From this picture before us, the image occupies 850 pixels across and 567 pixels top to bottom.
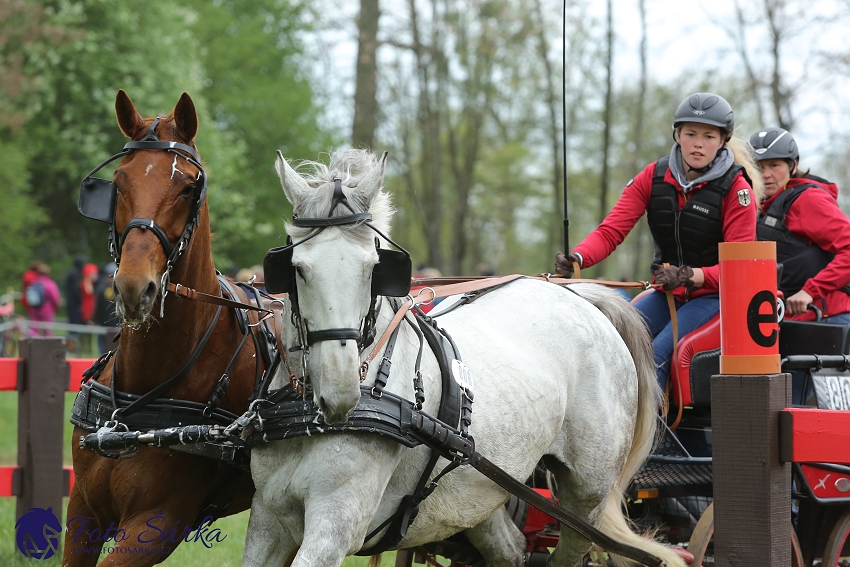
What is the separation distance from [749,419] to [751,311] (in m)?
0.37

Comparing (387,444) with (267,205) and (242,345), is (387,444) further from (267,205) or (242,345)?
(267,205)

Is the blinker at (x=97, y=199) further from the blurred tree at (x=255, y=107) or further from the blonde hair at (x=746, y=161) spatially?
the blurred tree at (x=255, y=107)

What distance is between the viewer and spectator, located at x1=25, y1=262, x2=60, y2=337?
1783 centimetres

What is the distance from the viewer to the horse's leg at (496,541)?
13.4 ft

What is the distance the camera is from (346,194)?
2898 mm

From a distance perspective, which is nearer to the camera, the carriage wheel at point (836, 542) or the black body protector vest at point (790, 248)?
the carriage wheel at point (836, 542)

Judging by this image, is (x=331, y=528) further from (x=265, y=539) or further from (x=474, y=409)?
(x=474, y=409)

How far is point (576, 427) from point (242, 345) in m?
1.45

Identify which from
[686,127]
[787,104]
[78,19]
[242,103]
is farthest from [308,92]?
[686,127]

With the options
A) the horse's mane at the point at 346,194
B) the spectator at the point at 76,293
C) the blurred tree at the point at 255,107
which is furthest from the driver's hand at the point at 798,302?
the blurred tree at the point at 255,107

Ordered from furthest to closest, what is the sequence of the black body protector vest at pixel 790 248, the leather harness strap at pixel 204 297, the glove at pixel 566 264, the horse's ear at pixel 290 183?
1. the black body protector vest at pixel 790 248
2. the glove at pixel 566 264
3. the leather harness strap at pixel 204 297
4. the horse's ear at pixel 290 183

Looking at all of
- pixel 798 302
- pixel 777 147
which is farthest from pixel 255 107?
pixel 798 302

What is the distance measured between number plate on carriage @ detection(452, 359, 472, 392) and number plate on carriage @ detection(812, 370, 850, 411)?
2052mm

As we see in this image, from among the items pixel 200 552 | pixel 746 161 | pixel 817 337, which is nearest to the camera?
pixel 817 337
